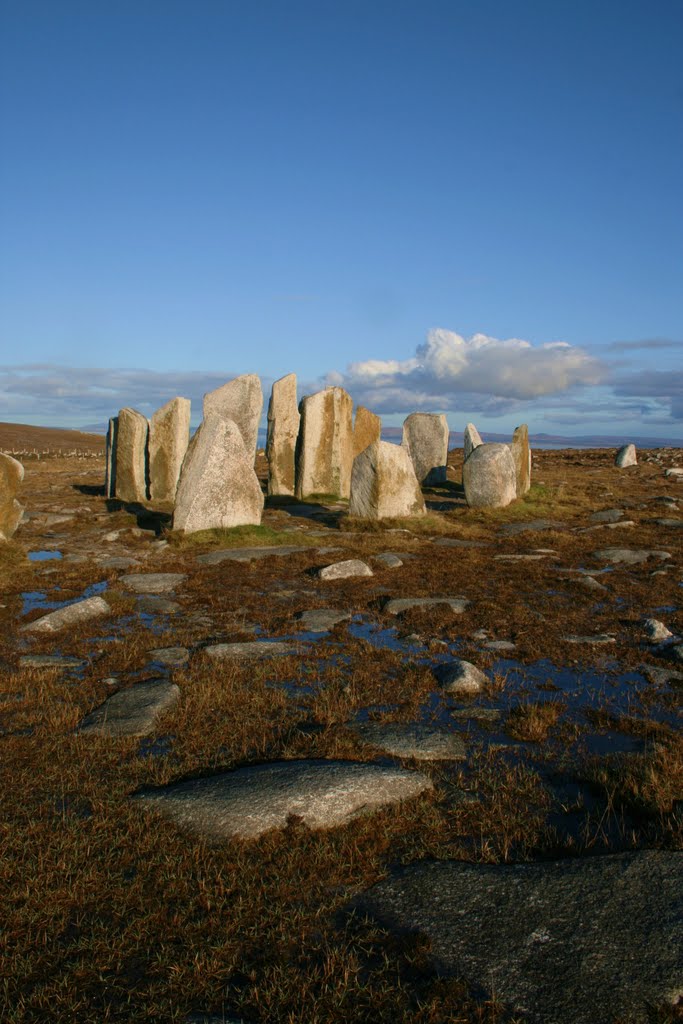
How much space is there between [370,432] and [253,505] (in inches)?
359

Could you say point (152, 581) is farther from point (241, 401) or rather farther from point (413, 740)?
point (241, 401)

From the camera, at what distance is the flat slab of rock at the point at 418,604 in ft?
32.6

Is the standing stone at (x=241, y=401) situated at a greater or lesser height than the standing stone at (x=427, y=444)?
greater

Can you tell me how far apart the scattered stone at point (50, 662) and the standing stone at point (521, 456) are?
16760 mm

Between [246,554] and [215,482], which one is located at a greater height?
[215,482]

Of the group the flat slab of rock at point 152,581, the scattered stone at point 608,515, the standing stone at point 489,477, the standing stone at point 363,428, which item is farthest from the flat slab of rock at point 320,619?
the standing stone at point 363,428

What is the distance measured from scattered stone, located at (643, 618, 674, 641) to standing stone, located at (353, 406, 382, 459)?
51.3 ft

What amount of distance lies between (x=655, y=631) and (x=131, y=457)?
1647 cm

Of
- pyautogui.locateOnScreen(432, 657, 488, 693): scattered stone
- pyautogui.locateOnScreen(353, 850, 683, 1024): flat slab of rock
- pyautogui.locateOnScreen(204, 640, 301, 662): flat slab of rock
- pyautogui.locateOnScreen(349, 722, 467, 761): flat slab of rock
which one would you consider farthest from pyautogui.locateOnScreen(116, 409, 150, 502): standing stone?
pyautogui.locateOnScreen(353, 850, 683, 1024): flat slab of rock

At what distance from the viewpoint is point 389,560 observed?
521 inches

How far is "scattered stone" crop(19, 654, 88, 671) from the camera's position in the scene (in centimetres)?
746

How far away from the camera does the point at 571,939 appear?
3.56 m

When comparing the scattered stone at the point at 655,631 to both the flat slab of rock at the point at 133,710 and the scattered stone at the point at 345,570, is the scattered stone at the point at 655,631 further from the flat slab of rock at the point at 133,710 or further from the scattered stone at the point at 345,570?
the flat slab of rock at the point at 133,710

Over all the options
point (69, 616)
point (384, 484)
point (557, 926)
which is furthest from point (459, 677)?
point (384, 484)
